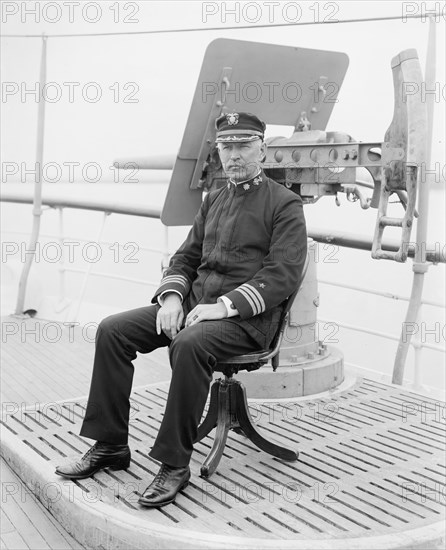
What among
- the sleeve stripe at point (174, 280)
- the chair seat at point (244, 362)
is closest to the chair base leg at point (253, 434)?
the chair seat at point (244, 362)

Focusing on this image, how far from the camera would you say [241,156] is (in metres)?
2.16

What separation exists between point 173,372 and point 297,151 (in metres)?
1.08

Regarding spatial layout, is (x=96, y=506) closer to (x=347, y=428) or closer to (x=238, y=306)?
(x=238, y=306)

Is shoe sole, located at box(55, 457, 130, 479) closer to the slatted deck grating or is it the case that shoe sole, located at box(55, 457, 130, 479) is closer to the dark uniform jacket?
the slatted deck grating

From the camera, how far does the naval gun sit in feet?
7.89

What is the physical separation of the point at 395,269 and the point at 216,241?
1589cm

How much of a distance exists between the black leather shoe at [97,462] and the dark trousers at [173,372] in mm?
41

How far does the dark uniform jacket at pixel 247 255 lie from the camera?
2.04 metres

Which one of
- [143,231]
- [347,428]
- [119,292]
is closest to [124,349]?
[347,428]

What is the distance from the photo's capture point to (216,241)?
2238 mm

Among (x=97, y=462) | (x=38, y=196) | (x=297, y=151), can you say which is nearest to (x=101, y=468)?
(x=97, y=462)

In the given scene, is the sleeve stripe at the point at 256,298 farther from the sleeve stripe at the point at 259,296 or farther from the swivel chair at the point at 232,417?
the swivel chair at the point at 232,417

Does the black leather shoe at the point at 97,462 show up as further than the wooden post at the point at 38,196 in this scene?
No

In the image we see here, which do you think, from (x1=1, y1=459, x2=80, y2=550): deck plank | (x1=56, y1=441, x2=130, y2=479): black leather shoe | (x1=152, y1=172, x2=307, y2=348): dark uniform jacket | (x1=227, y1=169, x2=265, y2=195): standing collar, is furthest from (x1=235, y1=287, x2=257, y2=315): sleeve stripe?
(x1=1, y1=459, x2=80, y2=550): deck plank
